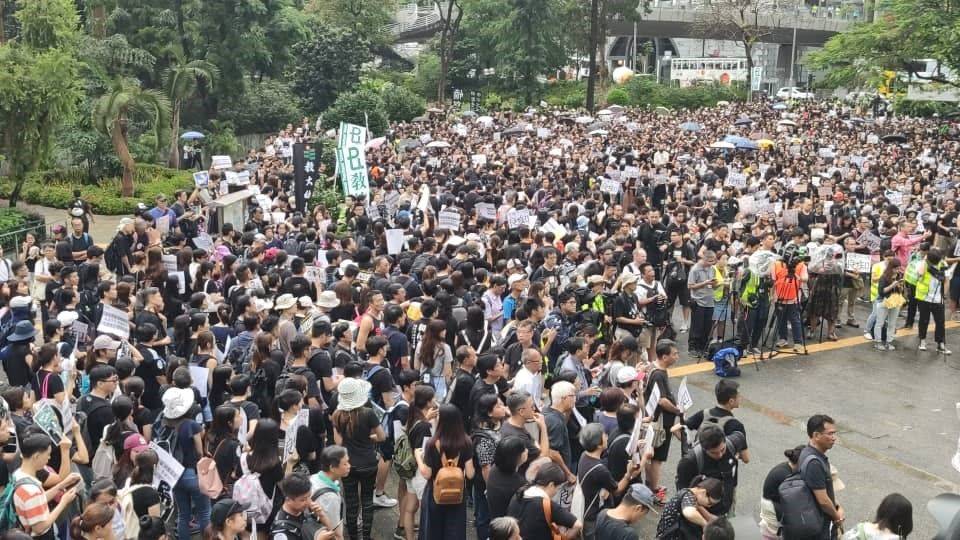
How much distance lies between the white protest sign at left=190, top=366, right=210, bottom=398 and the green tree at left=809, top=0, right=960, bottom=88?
26.4m

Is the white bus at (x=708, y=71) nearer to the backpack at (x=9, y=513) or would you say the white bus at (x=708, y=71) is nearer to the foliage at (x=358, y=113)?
the foliage at (x=358, y=113)

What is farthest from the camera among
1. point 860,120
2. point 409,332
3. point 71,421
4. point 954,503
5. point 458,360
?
point 860,120

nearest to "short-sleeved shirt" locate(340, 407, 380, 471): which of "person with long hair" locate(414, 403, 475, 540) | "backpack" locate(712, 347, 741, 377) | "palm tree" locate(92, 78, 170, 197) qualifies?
"person with long hair" locate(414, 403, 475, 540)

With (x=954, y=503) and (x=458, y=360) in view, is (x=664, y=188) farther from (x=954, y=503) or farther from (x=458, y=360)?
(x=954, y=503)

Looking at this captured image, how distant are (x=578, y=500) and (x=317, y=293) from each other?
5374 mm

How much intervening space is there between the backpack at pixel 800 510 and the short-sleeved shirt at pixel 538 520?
1.56m

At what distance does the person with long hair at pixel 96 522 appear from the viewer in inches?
194

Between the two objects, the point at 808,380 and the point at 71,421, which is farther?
the point at 808,380

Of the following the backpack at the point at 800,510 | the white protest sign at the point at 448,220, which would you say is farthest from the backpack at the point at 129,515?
the white protest sign at the point at 448,220

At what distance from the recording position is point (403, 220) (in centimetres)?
1402

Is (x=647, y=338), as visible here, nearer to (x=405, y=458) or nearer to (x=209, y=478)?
(x=405, y=458)

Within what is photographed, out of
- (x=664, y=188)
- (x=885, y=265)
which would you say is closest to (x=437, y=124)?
(x=664, y=188)

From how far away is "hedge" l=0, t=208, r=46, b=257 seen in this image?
18294 mm

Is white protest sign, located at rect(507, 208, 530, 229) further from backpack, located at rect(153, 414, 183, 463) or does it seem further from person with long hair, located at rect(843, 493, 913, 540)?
person with long hair, located at rect(843, 493, 913, 540)
